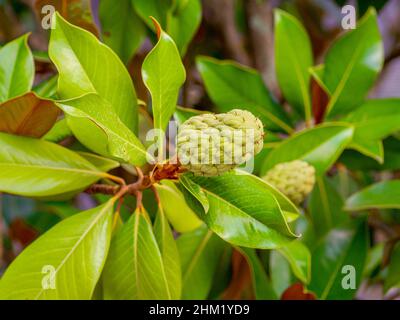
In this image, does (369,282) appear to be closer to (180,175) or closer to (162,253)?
(162,253)

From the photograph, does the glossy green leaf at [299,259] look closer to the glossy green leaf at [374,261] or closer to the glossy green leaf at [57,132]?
the glossy green leaf at [57,132]

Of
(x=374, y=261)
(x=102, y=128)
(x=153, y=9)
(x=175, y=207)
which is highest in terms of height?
(x=153, y=9)

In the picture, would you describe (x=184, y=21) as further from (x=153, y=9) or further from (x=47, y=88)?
(x=47, y=88)

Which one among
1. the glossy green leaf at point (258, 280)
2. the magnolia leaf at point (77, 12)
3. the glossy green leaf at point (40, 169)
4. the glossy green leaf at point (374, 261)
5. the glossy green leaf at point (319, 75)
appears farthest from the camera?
the glossy green leaf at point (374, 261)

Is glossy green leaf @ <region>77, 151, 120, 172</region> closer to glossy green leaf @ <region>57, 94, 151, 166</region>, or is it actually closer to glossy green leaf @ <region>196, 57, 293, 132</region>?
glossy green leaf @ <region>57, 94, 151, 166</region>

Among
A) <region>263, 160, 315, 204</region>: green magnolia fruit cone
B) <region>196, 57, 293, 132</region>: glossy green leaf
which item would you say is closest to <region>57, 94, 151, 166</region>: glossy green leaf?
<region>263, 160, 315, 204</region>: green magnolia fruit cone

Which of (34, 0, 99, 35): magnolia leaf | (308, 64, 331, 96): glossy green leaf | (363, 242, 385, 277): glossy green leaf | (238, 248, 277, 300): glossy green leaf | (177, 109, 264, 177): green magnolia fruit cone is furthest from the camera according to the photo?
(363, 242, 385, 277): glossy green leaf

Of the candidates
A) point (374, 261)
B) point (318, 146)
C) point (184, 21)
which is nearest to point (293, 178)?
point (318, 146)

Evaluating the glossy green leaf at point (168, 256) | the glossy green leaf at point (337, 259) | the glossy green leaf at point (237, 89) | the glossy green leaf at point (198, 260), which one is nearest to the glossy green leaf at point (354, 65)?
the glossy green leaf at point (237, 89)
